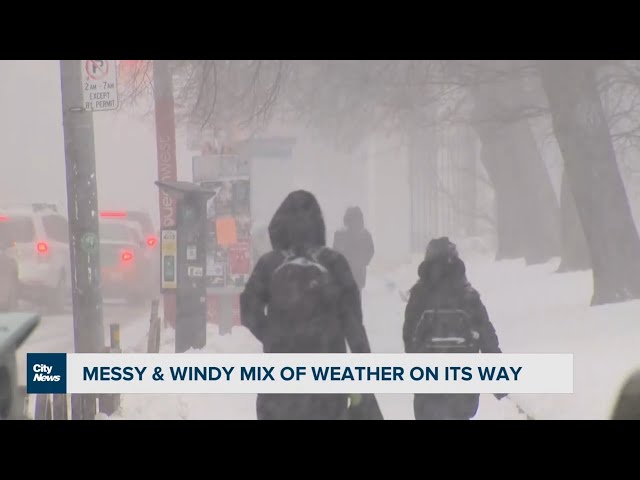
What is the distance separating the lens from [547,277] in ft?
26.3

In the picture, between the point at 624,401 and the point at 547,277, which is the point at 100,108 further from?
the point at 624,401

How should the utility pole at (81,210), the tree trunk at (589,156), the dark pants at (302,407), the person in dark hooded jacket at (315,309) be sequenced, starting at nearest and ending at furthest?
the person in dark hooded jacket at (315,309) → the dark pants at (302,407) → the utility pole at (81,210) → the tree trunk at (589,156)

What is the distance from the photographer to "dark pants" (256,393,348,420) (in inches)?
243

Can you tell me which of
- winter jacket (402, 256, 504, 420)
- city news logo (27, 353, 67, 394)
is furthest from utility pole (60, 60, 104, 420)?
winter jacket (402, 256, 504, 420)

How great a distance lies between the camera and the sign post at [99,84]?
7.03 m

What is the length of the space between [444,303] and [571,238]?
2854mm

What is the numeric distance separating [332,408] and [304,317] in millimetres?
746

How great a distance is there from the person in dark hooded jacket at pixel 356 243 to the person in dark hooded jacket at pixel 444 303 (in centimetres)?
46

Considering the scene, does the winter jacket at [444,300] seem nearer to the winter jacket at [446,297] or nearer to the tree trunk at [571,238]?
the winter jacket at [446,297]

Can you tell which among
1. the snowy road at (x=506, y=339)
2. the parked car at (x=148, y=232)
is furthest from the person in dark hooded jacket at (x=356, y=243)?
the parked car at (x=148, y=232)

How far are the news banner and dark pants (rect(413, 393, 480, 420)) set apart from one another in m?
0.04

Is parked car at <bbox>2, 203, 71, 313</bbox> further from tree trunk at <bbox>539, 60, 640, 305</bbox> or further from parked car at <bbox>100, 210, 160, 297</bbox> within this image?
tree trunk at <bbox>539, 60, 640, 305</bbox>

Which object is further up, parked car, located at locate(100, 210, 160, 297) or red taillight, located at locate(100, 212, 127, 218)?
red taillight, located at locate(100, 212, 127, 218)

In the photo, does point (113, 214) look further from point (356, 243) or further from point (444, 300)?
point (444, 300)
